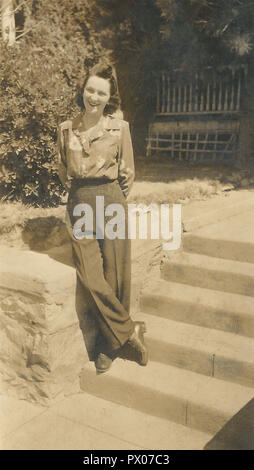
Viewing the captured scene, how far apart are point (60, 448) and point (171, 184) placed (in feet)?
16.3

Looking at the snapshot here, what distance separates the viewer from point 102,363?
3.80 m

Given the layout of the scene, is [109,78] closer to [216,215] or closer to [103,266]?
[103,266]

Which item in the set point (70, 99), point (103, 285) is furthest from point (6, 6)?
point (103, 285)

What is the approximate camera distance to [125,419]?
3.54 meters

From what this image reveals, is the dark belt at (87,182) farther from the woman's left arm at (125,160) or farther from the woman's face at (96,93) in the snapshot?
the woman's face at (96,93)

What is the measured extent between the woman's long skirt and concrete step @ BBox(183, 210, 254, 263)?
117 cm

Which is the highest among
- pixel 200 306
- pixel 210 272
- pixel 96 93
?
pixel 96 93

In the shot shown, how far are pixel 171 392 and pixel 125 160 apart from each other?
5.77ft

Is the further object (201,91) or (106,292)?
(201,91)

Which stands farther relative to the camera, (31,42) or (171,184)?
(31,42)

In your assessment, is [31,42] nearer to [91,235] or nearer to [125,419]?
[91,235]

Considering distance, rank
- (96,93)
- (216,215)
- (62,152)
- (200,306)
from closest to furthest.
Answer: (96,93)
(62,152)
(200,306)
(216,215)

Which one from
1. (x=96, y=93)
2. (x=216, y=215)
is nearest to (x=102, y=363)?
(x=96, y=93)

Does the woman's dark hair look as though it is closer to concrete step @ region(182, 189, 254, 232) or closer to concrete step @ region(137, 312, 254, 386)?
concrete step @ region(182, 189, 254, 232)
